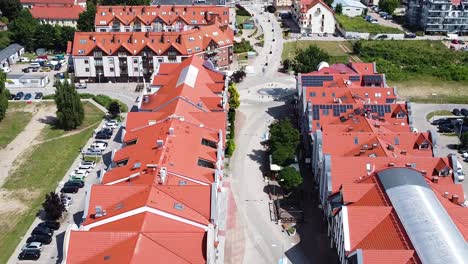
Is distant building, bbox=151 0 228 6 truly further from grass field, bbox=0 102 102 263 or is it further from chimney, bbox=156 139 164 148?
chimney, bbox=156 139 164 148

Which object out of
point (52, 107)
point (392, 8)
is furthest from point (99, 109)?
point (392, 8)

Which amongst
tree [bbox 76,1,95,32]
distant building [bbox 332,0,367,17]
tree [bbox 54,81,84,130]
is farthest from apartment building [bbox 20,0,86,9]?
distant building [bbox 332,0,367,17]

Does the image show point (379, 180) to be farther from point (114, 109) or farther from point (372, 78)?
point (114, 109)

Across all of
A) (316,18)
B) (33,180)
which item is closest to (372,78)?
(316,18)

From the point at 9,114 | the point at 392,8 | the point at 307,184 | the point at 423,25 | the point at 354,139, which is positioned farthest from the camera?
the point at 392,8

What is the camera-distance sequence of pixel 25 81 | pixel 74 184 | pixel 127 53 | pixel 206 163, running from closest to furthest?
1. pixel 206 163
2. pixel 74 184
3. pixel 127 53
4. pixel 25 81

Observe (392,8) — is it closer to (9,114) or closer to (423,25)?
(423,25)
